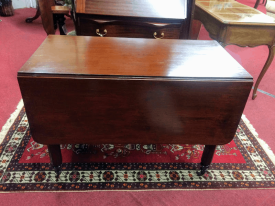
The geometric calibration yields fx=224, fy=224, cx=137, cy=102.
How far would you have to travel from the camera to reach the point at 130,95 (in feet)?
3.03

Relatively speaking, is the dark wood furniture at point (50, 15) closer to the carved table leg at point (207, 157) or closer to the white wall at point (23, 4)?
the carved table leg at point (207, 157)

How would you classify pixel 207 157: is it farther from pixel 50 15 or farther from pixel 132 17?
pixel 50 15

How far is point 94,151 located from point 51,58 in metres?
0.64

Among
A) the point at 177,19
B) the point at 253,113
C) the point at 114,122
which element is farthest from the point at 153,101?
the point at 253,113

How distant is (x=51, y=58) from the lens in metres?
0.99

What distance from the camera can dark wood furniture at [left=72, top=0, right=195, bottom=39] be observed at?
1.55 meters

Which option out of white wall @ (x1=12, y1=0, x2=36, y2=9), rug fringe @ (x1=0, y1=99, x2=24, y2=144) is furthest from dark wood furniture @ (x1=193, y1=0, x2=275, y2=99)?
white wall @ (x1=12, y1=0, x2=36, y2=9)

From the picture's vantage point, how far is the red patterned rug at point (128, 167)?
118 centimetres

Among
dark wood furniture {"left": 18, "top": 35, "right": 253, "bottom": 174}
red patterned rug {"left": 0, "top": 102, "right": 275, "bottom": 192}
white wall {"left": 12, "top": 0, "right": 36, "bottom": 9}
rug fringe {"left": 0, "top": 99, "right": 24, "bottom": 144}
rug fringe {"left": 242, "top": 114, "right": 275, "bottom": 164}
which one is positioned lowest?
rug fringe {"left": 0, "top": 99, "right": 24, "bottom": 144}

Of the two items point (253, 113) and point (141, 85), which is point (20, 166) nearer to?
point (141, 85)

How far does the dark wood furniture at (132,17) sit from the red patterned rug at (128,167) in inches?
32.6

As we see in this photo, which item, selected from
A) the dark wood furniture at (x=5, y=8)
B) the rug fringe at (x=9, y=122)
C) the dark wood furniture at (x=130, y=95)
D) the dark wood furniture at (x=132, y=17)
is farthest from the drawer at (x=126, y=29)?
the dark wood furniture at (x=5, y=8)

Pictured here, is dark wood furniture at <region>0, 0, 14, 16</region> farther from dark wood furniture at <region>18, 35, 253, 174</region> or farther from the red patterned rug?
dark wood furniture at <region>18, 35, 253, 174</region>

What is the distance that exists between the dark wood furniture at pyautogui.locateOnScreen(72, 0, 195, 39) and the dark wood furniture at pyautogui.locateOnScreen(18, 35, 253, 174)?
0.54 meters
